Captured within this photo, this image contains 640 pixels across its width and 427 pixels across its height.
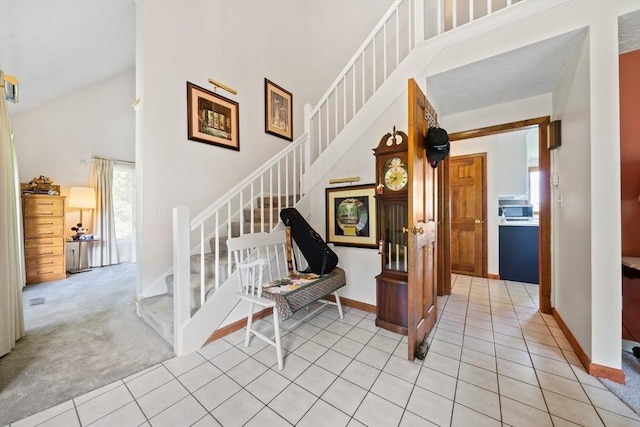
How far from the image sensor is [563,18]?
179cm

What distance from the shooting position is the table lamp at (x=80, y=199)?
14.0 ft

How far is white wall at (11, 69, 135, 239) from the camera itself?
13.1ft

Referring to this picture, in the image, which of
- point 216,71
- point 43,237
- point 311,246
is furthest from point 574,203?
point 43,237

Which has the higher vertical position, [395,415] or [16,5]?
[16,5]

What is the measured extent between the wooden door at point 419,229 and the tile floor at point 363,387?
244mm

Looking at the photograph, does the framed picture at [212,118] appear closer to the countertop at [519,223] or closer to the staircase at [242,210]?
the staircase at [242,210]

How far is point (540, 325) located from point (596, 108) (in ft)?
6.71

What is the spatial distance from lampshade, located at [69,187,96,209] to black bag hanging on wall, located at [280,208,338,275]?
4281 millimetres

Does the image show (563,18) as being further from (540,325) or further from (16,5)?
(16,5)

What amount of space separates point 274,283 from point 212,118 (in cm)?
226

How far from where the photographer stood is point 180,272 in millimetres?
1876

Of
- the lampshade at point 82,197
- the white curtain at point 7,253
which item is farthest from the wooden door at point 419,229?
the lampshade at point 82,197

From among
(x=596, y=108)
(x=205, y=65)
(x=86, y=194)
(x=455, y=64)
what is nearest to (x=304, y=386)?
(x=596, y=108)

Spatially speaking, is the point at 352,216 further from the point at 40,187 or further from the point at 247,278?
the point at 40,187
